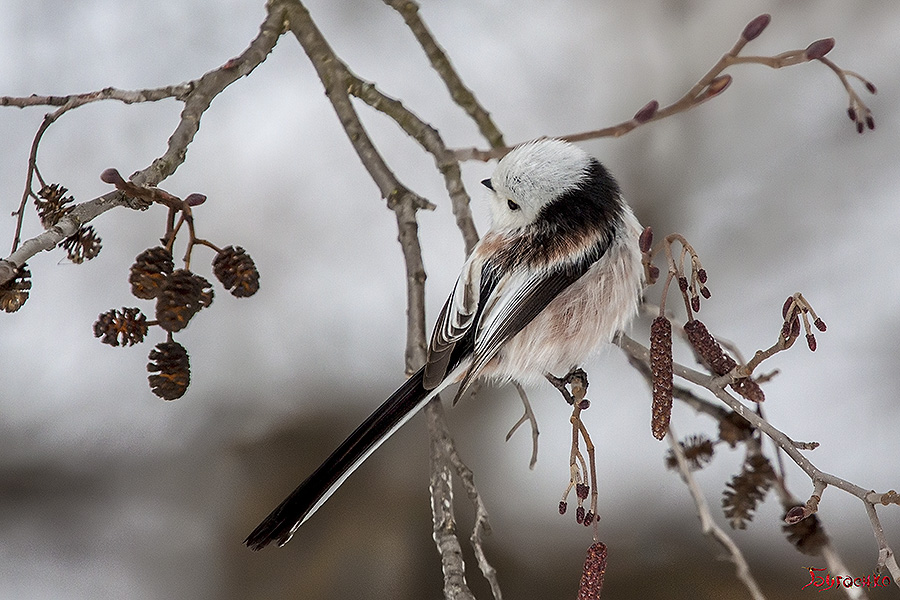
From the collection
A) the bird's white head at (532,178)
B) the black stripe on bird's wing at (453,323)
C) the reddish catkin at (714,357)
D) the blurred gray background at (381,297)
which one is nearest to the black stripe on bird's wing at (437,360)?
the black stripe on bird's wing at (453,323)

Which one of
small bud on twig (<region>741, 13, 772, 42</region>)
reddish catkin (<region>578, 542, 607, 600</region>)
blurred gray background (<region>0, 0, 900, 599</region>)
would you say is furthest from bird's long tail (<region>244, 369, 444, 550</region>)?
blurred gray background (<region>0, 0, 900, 599</region>)

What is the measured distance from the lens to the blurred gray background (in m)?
2.00

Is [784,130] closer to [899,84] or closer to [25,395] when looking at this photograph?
[899,84]

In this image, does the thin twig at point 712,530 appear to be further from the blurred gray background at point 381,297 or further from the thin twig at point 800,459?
the blurred gray background at point 381,297

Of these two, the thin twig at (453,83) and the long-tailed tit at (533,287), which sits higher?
the thin twig at (453,83)

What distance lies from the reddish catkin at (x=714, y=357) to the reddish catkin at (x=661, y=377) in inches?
1.5

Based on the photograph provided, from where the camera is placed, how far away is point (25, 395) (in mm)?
2025

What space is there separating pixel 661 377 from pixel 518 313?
255 mm

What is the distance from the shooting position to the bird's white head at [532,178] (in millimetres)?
1249

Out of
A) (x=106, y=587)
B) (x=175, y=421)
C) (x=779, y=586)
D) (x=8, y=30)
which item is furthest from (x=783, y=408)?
(x=8, y=30)

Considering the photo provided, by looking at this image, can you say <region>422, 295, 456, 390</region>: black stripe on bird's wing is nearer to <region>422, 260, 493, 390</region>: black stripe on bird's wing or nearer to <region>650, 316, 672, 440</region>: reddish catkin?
<region>422, 260, 493, 390</region>: black stripe on bird's wing

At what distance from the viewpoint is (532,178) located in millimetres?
1247

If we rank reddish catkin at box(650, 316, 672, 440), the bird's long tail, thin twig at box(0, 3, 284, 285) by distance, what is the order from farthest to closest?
the bird's long tail, reddish catkin at box(650, 316, 672, 440), thin twig at box(0, 3, 284, 285)

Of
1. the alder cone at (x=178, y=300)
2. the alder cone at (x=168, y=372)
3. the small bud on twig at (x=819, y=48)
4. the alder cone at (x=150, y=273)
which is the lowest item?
the alder cone at (x=168, y=372)
